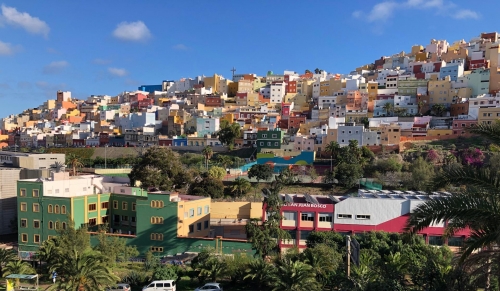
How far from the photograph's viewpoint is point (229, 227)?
92.9ft

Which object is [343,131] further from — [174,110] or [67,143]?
[67,143]

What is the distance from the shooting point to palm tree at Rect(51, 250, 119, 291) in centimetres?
1349

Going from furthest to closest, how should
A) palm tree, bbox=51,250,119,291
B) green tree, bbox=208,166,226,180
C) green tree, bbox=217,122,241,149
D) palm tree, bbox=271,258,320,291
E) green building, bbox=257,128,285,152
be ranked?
1. green tree, bbox=217,122,241,149
2. green building, bbox=257,128,285,152
3. green tree, bbox=208,166,226,180
4. palm tree, bbox=271,258,320,291
5. palm tree, bbox=51,250,119,291

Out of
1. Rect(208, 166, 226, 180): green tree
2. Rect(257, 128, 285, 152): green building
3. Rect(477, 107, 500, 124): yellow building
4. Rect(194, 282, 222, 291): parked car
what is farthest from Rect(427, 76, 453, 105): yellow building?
Rect(194, 282, 222, 291): parked car

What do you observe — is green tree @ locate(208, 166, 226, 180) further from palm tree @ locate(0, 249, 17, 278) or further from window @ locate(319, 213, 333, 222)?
palm tree @ locate(0, 249, 17, 278)

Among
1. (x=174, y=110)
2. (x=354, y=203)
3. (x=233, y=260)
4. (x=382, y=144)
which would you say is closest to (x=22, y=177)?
(x=233, y=260)

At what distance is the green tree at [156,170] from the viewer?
2927cm

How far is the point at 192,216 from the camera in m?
23.6

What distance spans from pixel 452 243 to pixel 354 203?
19.6 ft

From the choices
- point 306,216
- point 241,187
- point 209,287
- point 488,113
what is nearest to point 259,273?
point 209,287

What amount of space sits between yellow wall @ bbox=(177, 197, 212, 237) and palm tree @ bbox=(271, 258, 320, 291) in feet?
31.0

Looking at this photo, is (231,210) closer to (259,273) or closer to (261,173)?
(261,173)

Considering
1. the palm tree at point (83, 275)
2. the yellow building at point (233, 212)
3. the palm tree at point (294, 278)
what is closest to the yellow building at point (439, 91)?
the yellow building at point (233, 212)

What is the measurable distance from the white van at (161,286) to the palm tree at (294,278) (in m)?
4.35
